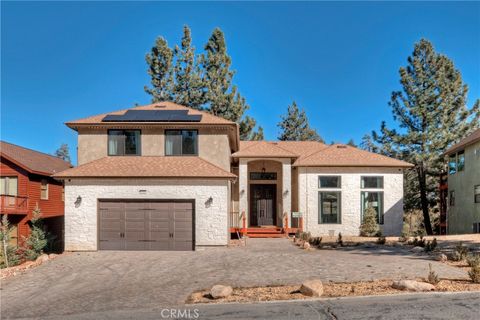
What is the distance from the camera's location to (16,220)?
2348cm

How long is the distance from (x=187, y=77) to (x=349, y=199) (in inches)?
778

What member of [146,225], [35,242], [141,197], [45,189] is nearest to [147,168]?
[141,197]

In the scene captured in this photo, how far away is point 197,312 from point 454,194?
25.6 meters

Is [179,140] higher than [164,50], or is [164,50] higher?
[164,50]

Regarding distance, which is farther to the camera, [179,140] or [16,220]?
[16,220]

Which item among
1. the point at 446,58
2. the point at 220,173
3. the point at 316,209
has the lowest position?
the point at 316,209

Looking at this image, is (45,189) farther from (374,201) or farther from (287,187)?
(374,201)

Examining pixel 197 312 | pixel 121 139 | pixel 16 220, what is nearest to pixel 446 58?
Answer: pixel 121 139

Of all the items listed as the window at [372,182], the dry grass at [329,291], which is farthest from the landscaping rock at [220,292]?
the window at [372,182]

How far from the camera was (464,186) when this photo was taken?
1038 inches

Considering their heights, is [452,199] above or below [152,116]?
below

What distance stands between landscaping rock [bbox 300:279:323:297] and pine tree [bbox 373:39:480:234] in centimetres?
2434

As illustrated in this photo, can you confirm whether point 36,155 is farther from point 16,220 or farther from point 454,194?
point 454,194

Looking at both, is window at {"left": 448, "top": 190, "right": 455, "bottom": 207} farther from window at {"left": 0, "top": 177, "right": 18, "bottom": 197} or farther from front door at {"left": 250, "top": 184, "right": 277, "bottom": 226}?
window at {"left": 0, "top": 177, "right": 18, "bottom": 197}
